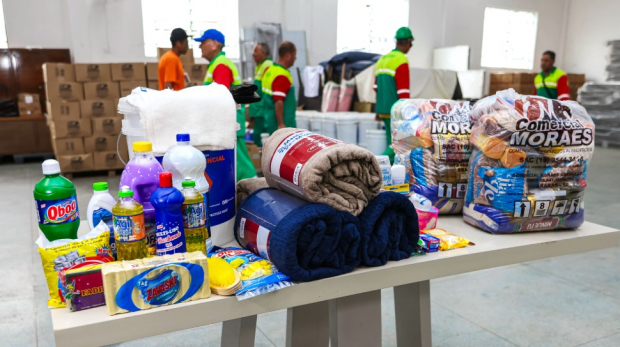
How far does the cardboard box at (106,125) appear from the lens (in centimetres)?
531

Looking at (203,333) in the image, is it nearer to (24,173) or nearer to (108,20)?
(24,173)

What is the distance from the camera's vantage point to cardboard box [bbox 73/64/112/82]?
5191 mm

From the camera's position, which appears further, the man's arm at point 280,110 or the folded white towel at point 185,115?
the man's arm at point 280,110

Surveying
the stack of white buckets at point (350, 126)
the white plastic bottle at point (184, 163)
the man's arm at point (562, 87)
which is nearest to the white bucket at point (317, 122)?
the stack of white buckets at point (350, 126)

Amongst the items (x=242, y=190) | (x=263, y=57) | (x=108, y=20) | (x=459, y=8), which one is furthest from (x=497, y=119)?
(x=459, y=8)

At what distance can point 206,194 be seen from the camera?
1.02 metres

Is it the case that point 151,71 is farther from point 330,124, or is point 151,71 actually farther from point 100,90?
point 330,124

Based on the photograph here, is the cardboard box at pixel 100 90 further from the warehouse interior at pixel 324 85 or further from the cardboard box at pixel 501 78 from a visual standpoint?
the cardboard box at pixel 501 78

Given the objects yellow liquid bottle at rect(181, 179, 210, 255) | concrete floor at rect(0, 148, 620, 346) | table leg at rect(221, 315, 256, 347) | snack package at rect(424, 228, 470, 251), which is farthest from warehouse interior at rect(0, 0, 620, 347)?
table leg at rect(221, 315, 256, 347)

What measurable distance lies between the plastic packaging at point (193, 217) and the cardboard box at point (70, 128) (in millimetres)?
4931

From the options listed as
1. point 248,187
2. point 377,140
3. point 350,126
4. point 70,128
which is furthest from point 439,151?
point 70,128

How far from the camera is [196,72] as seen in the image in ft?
18.8

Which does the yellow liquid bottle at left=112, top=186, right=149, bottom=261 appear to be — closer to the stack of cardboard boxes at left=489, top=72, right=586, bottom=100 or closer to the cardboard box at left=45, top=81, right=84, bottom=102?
the cardboard box at left=45, top=81, right=84, bottom=102

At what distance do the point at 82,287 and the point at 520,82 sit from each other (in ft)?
29.8
